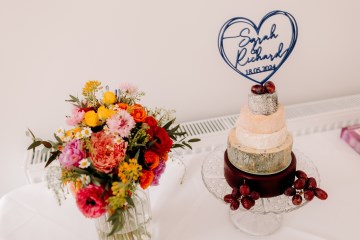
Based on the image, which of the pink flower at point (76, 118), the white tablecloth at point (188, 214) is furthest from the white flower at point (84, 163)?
the white tablecloth at point (188, 214)

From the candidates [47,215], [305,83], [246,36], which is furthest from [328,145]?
[47,215]

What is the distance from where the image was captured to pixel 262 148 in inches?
39.4

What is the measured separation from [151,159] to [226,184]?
0.37 m

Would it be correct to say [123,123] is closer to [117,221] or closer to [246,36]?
[117,221]

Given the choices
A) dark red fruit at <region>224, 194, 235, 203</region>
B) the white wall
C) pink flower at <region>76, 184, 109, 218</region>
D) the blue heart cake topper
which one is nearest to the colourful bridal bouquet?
pink flower at <region>76, 184, 109, 218</region>

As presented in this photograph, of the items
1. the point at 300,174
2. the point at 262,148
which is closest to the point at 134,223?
the point at 262,148

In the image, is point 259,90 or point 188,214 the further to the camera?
point 188,214

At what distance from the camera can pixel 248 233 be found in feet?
3.55

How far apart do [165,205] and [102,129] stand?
46 centimetres

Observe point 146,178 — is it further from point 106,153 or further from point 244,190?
point 244,190

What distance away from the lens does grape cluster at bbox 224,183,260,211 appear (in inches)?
37.9

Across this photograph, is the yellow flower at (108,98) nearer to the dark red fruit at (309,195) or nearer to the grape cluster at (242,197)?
the grape cluster at (242,197)

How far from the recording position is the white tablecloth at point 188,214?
3.56 feet

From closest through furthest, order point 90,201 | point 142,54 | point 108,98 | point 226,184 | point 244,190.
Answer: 1. point 90,201
2. point 108,98
3. point 244,190
4. point 226,184
5. point 142,54
